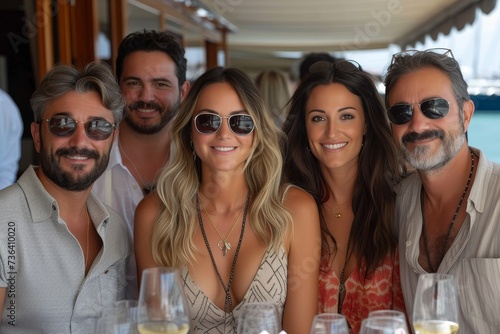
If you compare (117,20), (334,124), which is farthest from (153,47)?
(117,20)

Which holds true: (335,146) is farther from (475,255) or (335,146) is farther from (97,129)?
(97,129)

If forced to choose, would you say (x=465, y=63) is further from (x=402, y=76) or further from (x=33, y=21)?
(x=402, y=76)

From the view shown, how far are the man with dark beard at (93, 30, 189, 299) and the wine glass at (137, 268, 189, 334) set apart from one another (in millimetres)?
1523

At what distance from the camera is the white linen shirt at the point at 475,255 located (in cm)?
219

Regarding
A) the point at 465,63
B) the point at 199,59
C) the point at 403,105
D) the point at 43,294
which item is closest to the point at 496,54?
the point at 465,63

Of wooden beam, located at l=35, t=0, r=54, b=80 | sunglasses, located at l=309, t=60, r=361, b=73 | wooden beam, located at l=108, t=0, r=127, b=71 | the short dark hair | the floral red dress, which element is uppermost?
wooden beam, located at l=108, t=0, r=127, b=71

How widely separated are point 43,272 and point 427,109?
4.75ft

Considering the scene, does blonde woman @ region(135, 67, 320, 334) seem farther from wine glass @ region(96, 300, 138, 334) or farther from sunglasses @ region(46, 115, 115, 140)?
wine glass @ region(96, 300, 138, 334)

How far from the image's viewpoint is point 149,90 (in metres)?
3.36

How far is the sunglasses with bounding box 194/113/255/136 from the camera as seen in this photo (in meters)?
2.53

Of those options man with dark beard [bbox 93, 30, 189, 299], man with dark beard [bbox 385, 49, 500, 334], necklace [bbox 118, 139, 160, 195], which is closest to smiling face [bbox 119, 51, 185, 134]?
man with dark beard [bbox 93, 30, 189, 299]

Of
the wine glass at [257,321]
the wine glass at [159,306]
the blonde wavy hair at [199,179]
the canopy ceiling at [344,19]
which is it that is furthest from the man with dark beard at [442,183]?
the canopy ceiling at [344,19]

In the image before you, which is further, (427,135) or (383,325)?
(427,135)

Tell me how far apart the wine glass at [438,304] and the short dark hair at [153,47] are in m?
2.13
